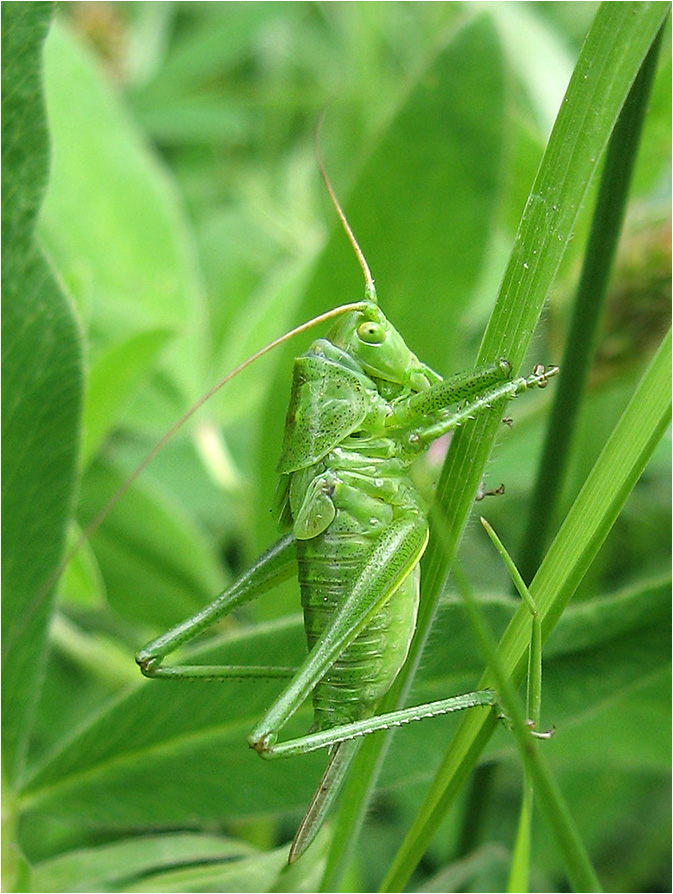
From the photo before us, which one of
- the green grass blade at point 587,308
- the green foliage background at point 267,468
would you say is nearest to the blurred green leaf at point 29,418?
the green foliage background at point 267,468

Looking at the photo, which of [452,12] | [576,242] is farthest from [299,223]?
[576,242]

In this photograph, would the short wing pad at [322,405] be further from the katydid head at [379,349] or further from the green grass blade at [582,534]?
the green grass blade at [582,534]

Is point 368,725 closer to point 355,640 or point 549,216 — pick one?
point 355,640

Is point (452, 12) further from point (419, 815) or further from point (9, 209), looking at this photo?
point (419, 815)

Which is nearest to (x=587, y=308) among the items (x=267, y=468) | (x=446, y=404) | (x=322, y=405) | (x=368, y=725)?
(x=446, y=404)

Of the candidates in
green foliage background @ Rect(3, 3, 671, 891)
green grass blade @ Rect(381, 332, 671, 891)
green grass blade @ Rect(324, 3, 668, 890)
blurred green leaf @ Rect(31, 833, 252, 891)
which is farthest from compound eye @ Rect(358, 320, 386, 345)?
blurred green leaf @ Rect(31, 833, 252, 891)
